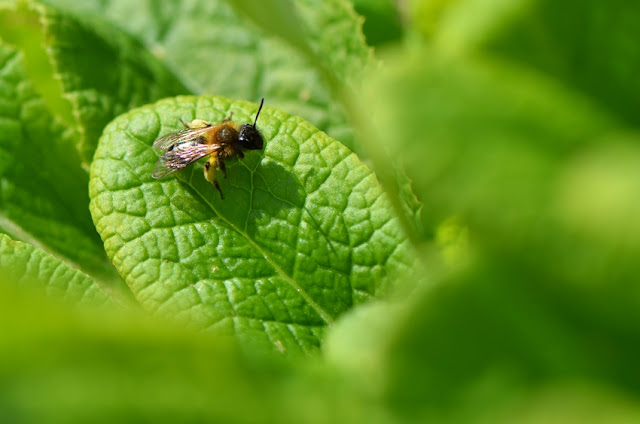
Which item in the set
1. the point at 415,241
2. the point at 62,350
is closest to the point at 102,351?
the point at 62,350

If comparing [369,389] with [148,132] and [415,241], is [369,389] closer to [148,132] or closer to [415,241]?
[415,241]

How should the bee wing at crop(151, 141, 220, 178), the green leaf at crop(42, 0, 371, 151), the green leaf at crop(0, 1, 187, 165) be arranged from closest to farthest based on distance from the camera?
the bee wing at crop(151, 141, 220, 178) → the green leaf at crop(0, 1, 187, 165) → the green leaf at crop(42, 0, 371, 151)

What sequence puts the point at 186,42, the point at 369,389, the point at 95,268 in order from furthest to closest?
the point at 186,42
the point at 95,268
the point at 369,389

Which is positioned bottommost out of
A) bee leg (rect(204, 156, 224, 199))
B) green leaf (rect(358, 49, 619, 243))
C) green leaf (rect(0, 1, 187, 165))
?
green leaf (rect(358, 49, 619, 243))

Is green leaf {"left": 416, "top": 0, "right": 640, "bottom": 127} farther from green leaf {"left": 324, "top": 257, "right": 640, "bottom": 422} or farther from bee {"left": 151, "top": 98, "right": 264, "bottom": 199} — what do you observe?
bee {"left": 151, "top": 98, "right": 264, "bottom": 199}

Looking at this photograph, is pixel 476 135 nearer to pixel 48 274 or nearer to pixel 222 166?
pixel 48 274

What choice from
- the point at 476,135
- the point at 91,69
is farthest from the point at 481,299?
the point at 91,69

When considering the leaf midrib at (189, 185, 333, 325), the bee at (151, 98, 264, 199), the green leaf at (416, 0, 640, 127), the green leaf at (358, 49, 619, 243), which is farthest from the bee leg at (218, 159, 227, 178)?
the green leaf at (358, 49, 619, 243)
